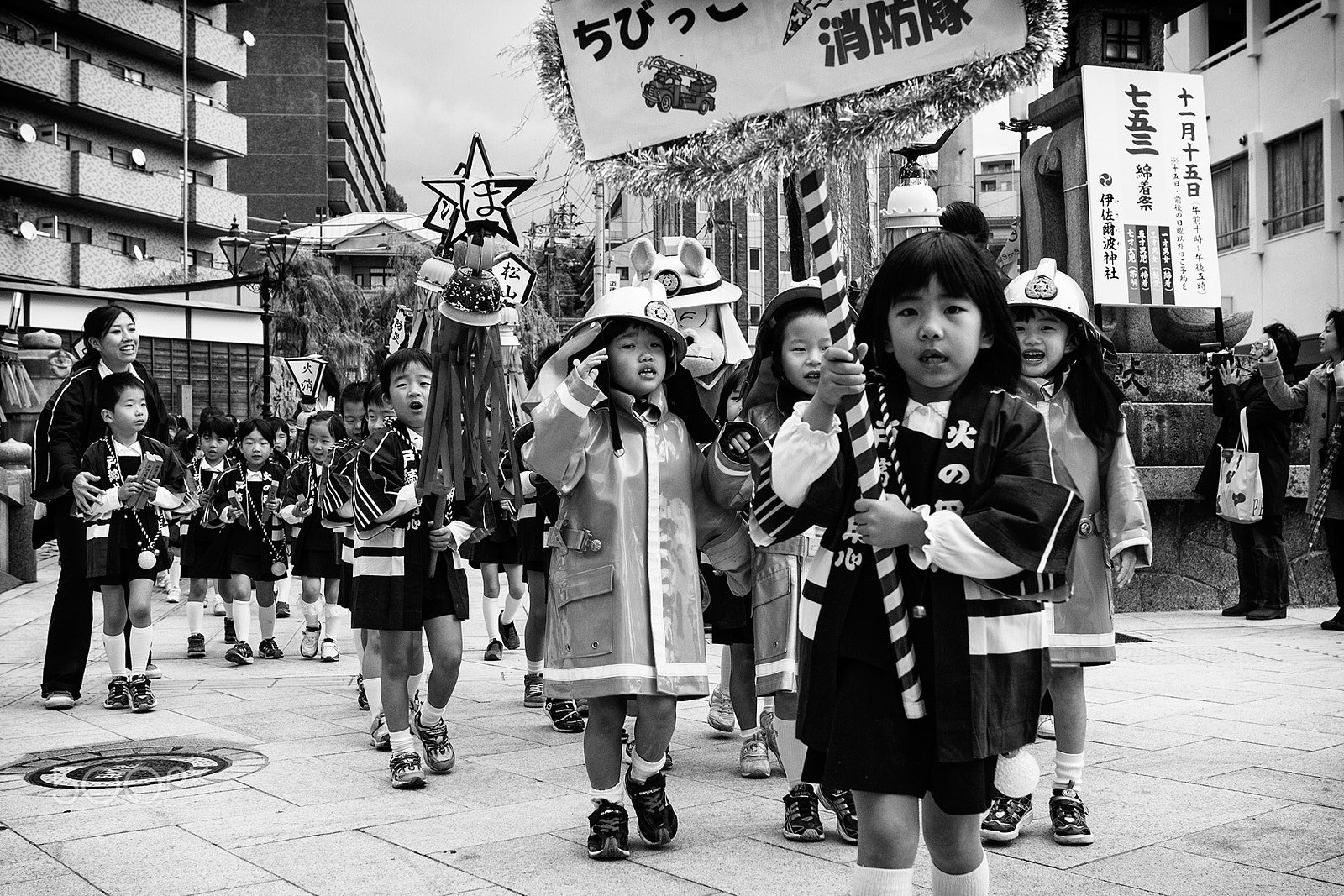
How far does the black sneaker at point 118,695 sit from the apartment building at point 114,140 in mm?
27821

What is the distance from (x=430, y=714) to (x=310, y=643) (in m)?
4.53

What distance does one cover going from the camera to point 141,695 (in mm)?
7094

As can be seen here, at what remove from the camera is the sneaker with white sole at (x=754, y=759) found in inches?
214

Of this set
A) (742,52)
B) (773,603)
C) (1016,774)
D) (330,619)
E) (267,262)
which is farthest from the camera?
(267,262)

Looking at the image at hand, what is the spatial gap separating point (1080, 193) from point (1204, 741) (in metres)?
6.35

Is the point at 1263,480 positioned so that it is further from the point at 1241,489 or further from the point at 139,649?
the point at 139,649

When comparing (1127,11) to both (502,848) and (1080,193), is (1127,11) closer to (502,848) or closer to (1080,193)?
(1080,193)

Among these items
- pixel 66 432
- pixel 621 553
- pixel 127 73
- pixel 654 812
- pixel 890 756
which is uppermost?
pixel 127 73

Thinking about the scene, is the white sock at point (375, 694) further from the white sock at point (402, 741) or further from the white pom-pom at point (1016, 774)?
the white pom-pom at point (1016, 774)

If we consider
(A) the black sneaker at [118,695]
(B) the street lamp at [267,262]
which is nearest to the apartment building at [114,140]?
(B) the street lamp at [267,262]

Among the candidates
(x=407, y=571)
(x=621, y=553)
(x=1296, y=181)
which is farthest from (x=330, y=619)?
(x=1296, y=181)

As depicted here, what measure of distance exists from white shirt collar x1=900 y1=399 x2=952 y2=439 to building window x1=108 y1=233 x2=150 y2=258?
36.5 metres

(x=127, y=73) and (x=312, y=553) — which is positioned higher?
(x=127, y=73)

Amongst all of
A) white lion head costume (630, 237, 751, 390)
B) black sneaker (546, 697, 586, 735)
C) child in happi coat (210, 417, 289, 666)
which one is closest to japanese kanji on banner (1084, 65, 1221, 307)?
white lion head costume (630, 237, 751, 390)
